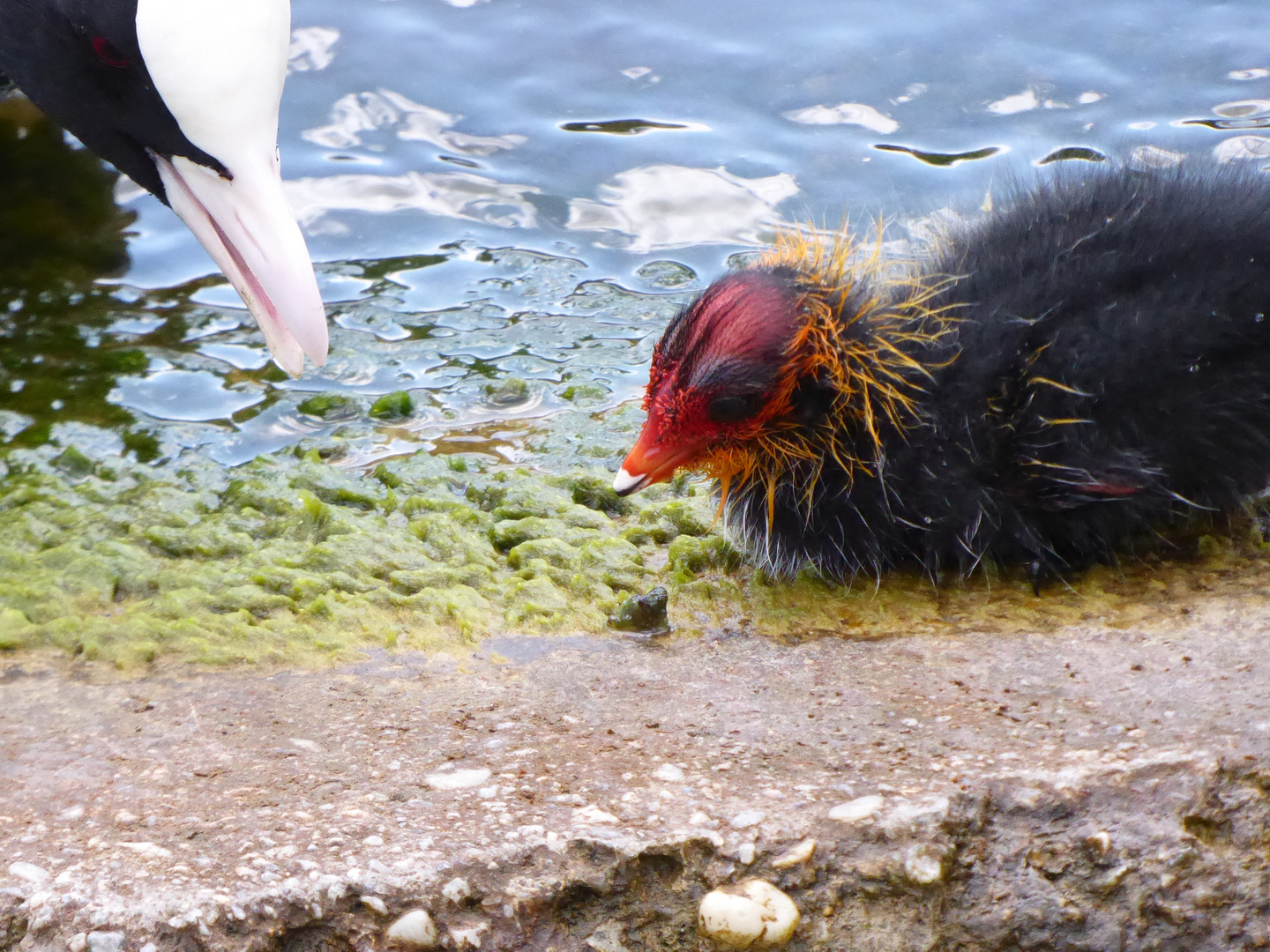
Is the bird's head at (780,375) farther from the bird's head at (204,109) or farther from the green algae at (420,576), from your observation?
the bird's head at (204,109)

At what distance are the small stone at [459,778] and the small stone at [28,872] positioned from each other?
1.94 feet

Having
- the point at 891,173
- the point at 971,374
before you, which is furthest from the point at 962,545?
the point at 891,173

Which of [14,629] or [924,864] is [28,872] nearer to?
[14,629]

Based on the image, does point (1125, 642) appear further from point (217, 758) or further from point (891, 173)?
point (891, 173)

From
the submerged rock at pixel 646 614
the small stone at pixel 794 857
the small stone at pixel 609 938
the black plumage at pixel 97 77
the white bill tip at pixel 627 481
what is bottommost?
the small stone at pixel 609 938

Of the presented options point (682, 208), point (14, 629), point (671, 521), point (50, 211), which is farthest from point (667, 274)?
point (14, 629)

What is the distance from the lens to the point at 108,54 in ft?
11.0

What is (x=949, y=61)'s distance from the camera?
6.02 m

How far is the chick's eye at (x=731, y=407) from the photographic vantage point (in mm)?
2766

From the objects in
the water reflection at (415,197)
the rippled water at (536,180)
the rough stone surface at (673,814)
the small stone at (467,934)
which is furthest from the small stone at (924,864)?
the water reflection at (415,197)

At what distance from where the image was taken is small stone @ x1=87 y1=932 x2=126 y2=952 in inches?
70.2

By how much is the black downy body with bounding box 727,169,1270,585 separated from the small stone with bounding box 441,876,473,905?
1.31m

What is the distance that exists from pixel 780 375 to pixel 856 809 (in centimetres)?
109

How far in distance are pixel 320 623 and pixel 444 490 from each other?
3.06 feet
